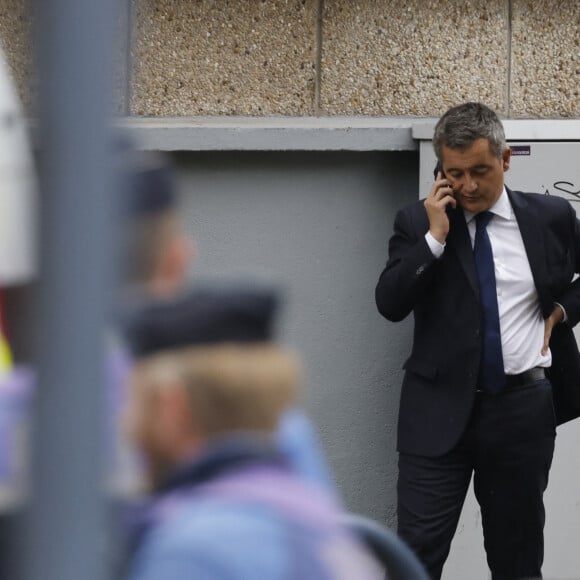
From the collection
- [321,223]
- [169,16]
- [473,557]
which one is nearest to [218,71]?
[169,16]

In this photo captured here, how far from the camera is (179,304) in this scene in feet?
4.84

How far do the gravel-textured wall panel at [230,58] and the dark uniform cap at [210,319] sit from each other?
12.7ft

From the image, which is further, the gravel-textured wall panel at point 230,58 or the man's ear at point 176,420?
the gravel-textured wall panel at point 230,58

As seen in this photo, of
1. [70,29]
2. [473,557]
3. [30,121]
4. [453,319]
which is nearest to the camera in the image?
[70,29]

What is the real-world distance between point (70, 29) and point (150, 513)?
536mm

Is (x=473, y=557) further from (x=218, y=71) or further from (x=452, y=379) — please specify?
(x=218, y=71)

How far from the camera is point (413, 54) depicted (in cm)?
532

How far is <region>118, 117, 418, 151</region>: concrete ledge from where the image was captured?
5.08m

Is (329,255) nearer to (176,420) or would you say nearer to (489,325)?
(489,325)

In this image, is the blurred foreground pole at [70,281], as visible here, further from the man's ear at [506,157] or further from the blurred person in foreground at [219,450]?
the man's ear at [506,157]

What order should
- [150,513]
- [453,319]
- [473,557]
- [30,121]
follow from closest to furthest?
1. [30,121]
2. [150,513]
3. [453,319]
4. [473,557]

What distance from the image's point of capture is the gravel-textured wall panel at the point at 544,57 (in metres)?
5.34

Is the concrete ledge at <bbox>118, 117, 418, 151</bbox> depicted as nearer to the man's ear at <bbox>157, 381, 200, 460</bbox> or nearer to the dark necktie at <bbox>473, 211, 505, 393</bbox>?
the dark necktie at <bbox>473, 211, 505, 393</bbox>

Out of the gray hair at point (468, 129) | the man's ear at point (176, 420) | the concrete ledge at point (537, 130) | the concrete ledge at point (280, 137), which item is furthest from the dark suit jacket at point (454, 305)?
the man's ear at point (176, 420)
